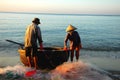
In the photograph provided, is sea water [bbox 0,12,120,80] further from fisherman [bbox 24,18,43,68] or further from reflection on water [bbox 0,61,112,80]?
fisherman [bbox 24,18,43,68]

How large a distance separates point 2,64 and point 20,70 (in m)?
2.60

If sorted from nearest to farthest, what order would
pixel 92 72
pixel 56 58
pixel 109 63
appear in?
pixel 92 72 < pixel 56 58 < pixel 109 63

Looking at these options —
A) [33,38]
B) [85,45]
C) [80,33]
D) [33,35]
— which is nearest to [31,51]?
[33,38]

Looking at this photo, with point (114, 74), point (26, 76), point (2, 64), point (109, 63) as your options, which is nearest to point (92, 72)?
point (114, 74)

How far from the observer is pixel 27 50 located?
10609 mm

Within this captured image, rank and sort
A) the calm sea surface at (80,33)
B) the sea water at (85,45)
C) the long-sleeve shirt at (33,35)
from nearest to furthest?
the long-sleeve shirt at (33,35) → the sea water at (85,45) → the calm sea surface at (80,33)

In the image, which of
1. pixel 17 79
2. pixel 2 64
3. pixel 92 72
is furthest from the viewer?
pixel 2 64

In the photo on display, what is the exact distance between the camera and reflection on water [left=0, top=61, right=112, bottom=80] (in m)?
9.57

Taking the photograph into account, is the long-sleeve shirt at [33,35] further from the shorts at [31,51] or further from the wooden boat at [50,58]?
the wooden boat at [50,58]

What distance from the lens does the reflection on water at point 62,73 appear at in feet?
31.4

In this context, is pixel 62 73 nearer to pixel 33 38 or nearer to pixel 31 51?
pixel 31 51

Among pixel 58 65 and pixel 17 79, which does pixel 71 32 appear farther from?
pixel 17 79

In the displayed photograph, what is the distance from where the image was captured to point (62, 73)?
994 centimetres

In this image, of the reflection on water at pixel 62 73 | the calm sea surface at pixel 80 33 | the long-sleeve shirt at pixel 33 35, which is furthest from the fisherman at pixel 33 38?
the calm sea surface at pixel 80 33
